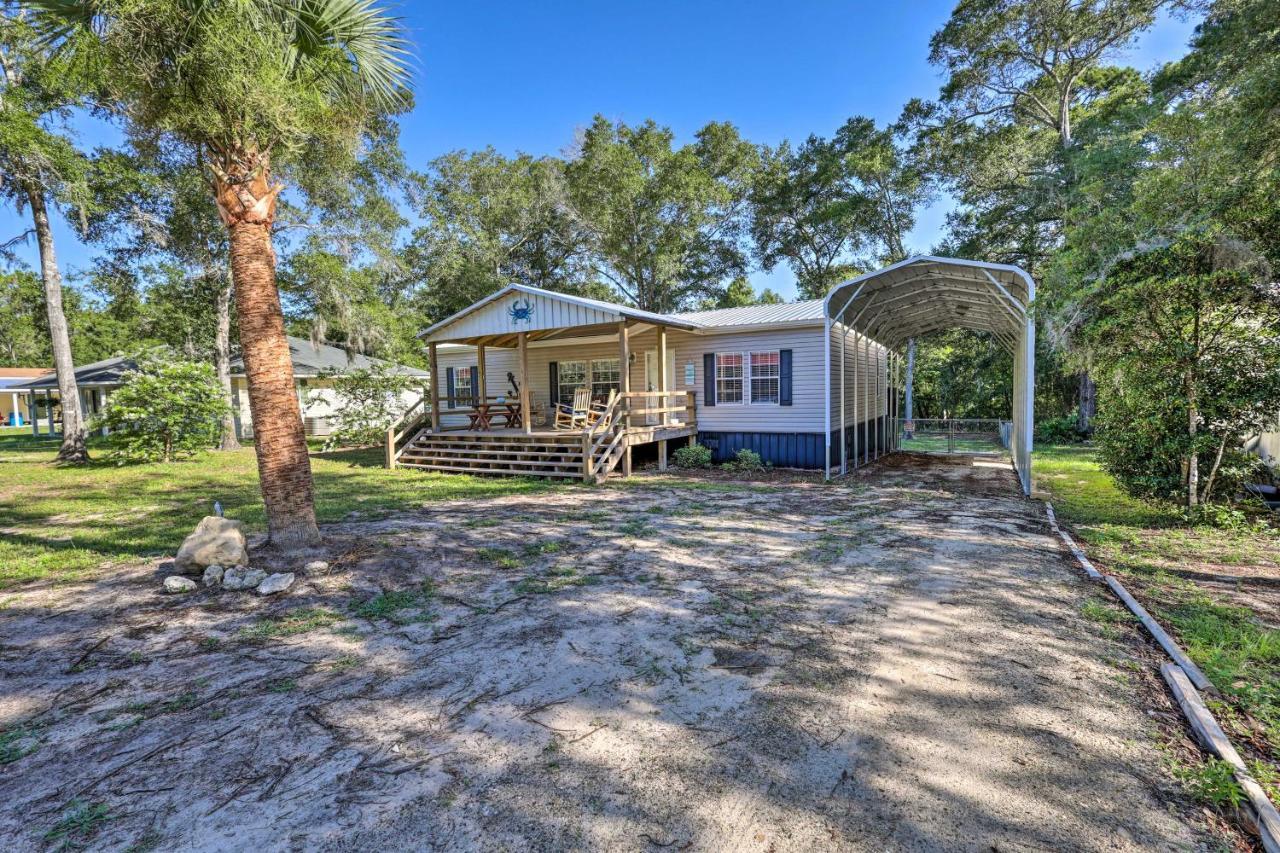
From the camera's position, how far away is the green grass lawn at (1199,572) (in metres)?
3.00

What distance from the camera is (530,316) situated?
1177 centimetres

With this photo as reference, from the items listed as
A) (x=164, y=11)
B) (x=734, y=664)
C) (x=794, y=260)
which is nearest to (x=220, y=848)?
(x=734, y=664)

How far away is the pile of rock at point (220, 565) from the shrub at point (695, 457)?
28.9 ft

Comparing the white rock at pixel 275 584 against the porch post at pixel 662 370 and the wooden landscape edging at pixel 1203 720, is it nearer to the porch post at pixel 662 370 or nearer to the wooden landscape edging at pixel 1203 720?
the wooden landscape edging at pixel 1203 720

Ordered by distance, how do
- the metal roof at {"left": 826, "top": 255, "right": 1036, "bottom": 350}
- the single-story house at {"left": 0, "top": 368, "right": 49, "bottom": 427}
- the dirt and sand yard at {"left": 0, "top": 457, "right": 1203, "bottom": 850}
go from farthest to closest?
the single-story house at {"left": 0, "top": 368, "right": 49, "bottom": 427} → the metal roof at {"left": 826, "top": 255, "right": 1036, "bottom": 350} → the dirt and sand yard at {"left": 0, "top": 457, "right": 1203, "bottom": 850}

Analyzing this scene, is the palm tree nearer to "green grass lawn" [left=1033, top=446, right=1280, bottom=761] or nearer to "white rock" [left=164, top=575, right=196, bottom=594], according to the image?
"white rock" [left=164, top=575, right=196, bottom=594]

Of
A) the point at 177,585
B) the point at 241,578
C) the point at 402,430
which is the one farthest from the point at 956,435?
the point at 177,585

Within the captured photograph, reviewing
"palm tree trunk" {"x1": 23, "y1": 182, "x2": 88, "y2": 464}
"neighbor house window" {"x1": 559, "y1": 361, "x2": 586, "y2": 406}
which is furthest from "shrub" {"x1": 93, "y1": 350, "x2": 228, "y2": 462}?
"neighbor house window" {"x1": 559, "y1": 361, "x2": 586, "y2": 406}

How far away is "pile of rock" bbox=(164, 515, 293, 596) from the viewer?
16.1 ft

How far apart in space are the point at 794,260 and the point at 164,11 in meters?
27.6

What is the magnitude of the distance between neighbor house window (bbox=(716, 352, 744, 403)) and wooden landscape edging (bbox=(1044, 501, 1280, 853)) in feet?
29.7

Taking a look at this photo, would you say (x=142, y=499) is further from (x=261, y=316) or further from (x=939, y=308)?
(x=939, y=308)

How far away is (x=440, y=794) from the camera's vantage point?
7.61 feet

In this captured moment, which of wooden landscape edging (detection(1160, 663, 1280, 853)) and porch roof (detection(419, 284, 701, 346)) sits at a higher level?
porch roof (detection(419, 284, 701, 346))
